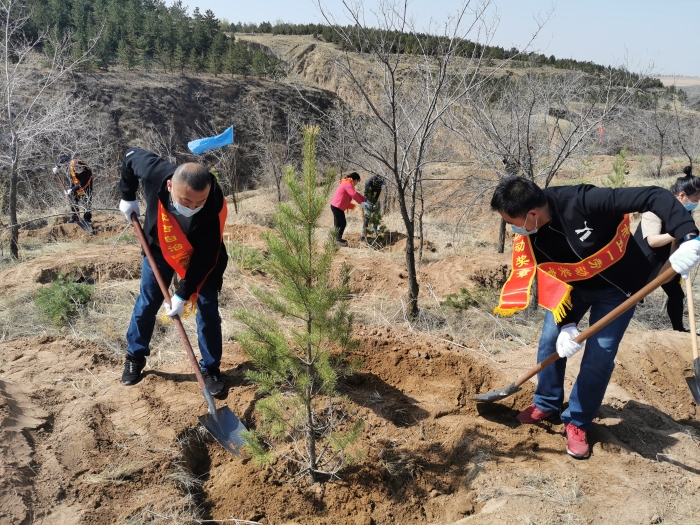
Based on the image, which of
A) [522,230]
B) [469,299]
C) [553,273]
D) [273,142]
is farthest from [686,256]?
[273,142]

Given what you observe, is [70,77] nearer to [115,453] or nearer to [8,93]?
[8,93]

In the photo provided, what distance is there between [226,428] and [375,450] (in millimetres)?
939

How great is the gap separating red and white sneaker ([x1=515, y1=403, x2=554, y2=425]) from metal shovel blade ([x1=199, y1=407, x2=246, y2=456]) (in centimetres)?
183

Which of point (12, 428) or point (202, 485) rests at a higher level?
point (12, 428)

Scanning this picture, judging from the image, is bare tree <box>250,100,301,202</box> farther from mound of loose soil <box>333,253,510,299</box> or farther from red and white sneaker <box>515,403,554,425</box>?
red and white sneaker <box>515,403,554,425</box>

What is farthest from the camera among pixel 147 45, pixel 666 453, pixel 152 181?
pixel 147 45

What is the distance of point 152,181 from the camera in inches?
129

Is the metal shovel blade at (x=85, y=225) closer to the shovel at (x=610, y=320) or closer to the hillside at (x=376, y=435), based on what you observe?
the hillside at (x=376, y=435)

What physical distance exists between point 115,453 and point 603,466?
2884 millimetres

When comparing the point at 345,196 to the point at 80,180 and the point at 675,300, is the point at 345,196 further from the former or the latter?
the point at 675,300

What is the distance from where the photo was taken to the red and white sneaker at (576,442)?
2863 millimetres

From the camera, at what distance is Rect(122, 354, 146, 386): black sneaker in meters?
3.40

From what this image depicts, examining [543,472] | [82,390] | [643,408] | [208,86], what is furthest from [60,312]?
[208,86]

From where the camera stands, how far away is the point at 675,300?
170 inches
